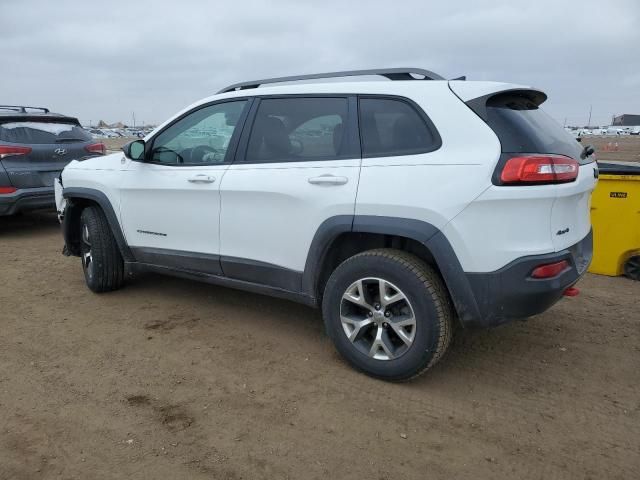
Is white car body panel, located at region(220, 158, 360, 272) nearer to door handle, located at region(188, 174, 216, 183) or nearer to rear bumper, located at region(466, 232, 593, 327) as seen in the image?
door handle, located at region(188, 174, 216, 183)

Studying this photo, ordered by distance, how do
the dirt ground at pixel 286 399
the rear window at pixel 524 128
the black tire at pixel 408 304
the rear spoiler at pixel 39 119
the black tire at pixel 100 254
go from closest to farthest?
the dirt ground at pixel 286 399 → the rear window at pixel 524 128 → the black tire at pixel 408 304 → the black tire at pixel 100 254 → the rear spoiler at pixel 39 119

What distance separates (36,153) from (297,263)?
5283 millimetres

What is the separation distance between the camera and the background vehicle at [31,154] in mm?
6867

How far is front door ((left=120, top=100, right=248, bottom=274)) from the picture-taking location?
385 centimetres

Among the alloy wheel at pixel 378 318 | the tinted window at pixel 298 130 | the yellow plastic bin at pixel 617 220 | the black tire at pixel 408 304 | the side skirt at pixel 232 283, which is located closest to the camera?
the black tire at pixel 408 304

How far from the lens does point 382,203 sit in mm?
3014

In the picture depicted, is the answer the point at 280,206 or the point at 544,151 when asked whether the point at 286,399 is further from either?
the point at 544,151

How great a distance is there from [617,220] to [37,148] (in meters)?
6.96

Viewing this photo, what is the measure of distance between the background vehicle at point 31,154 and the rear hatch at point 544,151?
20.2 feet

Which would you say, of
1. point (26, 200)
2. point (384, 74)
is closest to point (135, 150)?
point (384, 74)

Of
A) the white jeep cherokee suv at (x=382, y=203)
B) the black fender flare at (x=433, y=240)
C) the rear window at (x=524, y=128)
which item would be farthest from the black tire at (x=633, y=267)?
the black fender flare at (x=433, y=240)

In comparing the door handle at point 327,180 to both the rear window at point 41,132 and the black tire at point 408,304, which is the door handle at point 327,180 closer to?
the black tire at point 408,304

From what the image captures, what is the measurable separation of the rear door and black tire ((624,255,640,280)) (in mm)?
3519

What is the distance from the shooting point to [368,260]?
3.09 meters
